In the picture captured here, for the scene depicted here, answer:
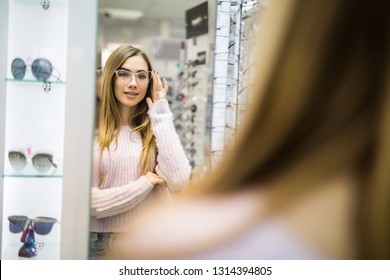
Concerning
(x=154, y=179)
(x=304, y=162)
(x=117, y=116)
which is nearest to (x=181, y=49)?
(x=117, y=116)

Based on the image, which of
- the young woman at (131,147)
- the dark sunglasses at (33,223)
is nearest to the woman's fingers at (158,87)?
the young woman at (131,147)

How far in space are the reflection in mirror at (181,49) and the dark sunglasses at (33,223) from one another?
1.33ft

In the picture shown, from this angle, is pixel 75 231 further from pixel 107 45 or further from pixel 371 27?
pixel 371 27

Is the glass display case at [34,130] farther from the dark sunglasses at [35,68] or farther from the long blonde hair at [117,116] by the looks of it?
the long blonde hair at [117,116]

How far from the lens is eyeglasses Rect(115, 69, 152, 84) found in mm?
1537

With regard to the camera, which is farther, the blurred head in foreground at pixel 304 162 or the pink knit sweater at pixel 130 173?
the pink knit sweater at pixel 130 173

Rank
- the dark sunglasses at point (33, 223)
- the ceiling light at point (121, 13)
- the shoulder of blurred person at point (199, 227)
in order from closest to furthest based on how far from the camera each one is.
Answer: the shoulder of blurred person at point (199, 227), the ceiling light at point (121, 13), the dark sunglasses at point (33, 223)

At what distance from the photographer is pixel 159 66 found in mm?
1538

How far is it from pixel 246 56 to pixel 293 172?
822 mm

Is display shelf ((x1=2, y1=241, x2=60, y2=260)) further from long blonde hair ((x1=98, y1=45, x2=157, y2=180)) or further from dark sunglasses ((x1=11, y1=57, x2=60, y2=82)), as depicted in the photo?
dark sunglasses ((x1=11, y1=57, x2=60, y2=82))

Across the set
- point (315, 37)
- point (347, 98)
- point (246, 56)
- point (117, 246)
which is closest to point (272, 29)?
point (315, 37)

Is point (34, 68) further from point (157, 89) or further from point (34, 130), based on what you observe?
point (157, 89)

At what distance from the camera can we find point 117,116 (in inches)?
60.7

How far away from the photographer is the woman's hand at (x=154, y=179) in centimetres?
155
